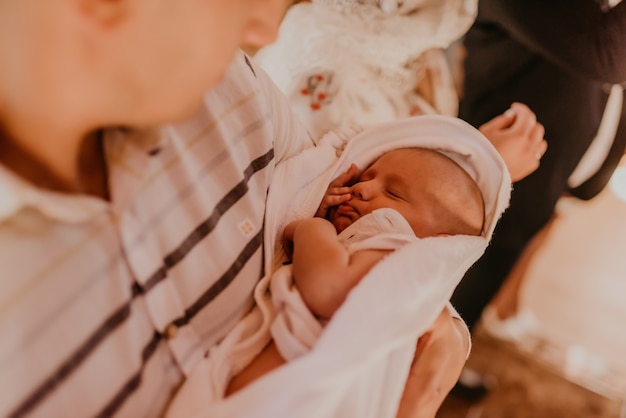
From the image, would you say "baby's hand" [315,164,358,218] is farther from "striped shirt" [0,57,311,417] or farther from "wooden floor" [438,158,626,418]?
"wooden floor" [438,158,626,418]

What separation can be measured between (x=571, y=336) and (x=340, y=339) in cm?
160

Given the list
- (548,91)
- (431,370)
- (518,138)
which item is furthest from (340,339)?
(548,91)

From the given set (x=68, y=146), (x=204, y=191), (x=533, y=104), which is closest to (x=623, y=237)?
(x=533, y=104)

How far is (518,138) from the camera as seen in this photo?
1148mm

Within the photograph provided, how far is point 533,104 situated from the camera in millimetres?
1299

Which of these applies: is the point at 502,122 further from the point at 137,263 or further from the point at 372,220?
the point at 137,263

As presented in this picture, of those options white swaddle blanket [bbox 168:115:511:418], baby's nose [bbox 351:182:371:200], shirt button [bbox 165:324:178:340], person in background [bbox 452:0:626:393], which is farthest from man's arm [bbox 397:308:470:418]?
person in background [bbox 452:0:626:393]

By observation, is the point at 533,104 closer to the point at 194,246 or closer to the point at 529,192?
the point at 529,192

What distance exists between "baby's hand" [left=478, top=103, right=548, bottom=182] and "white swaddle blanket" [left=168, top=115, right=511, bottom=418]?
0.39 m

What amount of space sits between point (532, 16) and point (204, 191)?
31.5 inches

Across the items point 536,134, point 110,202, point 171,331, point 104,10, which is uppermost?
point 104,10

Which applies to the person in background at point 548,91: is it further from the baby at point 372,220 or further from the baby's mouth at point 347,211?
the baby's mouth at point 347,211

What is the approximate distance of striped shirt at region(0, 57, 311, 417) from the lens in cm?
43

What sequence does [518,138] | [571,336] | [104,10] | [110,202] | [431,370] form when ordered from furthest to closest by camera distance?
[571,336] < [518,138] < [431,370] < [110,202] < [104,10]
